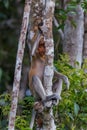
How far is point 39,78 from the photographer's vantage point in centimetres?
612

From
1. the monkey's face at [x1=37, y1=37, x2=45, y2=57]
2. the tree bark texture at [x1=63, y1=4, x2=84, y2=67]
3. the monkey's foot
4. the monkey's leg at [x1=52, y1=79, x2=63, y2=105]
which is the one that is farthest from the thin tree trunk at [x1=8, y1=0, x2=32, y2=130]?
the tree bark texture at [x1=63, y1=4, x2=84, y2=67]

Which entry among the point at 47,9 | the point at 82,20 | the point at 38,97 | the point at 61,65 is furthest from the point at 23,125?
the point at 82,20

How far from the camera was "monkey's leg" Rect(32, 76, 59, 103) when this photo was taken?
5727 millimetres

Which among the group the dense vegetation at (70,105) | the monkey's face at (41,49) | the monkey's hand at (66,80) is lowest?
the dense vegetation at (70,105)

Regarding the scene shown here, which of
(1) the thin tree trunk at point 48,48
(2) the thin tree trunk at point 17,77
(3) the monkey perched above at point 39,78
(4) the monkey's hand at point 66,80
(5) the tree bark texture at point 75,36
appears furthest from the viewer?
(5) the tree bark texture at point 75,36

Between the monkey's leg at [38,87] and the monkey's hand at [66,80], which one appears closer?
the monkey's leg at [38,87]

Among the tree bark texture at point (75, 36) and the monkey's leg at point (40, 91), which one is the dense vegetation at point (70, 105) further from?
the tree bark texture at point (75, 36)

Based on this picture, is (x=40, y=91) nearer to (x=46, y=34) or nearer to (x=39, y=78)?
(x=39, y=78)

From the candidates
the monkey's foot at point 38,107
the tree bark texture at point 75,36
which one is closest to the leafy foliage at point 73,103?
the monkey's foot at point 38,107

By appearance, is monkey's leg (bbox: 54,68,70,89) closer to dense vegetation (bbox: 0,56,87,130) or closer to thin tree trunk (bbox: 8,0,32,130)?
dense vegetation (bbox: 0,56,87,130)

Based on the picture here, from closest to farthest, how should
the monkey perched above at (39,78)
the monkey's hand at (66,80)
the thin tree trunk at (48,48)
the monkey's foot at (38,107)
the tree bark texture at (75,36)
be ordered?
the thin tree trunk at (48,48) < the monkey's foot at (38,107) < the monkey perched above at (39,78) < the monkey's hand at (66,80) < the tree bark texture at (75,36)

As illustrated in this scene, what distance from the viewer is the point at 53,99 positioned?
5.74 m

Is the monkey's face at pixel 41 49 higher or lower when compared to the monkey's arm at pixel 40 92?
higher

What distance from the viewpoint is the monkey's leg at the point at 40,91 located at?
18.8 feet
